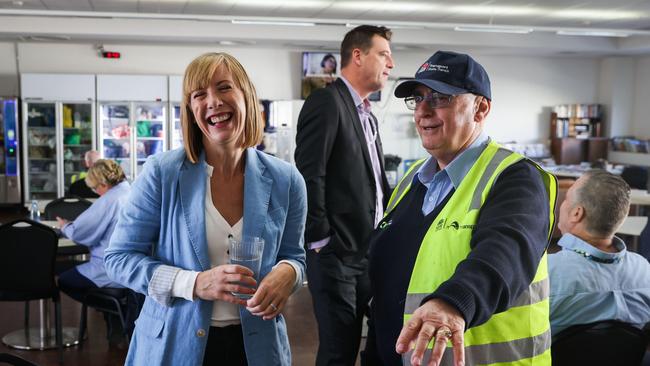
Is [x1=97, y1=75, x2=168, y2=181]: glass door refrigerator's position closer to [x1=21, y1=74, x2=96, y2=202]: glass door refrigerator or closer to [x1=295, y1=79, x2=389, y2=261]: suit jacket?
[x1=21, y1=74, x2=96, y2=202]: glass door refrigerator

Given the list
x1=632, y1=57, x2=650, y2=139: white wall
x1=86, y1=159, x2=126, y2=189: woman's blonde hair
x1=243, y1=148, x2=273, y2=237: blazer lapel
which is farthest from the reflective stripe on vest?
x1=632, y1=57, x2=650, y2=139: white wall

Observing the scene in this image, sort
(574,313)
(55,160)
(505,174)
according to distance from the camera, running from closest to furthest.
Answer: (505,174) < (574,313) < (55,160)

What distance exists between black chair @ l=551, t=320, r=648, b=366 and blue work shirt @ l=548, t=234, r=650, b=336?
131 mm

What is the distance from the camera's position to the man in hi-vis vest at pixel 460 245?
120 cm

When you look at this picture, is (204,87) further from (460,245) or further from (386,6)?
(386,6)

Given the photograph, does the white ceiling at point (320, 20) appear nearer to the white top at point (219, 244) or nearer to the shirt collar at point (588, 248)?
the shirt collar at point (588, 248)

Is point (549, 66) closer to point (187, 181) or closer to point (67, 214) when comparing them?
point (67, 214)

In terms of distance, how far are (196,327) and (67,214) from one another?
4525 millimetres

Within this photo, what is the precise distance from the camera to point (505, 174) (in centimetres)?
149

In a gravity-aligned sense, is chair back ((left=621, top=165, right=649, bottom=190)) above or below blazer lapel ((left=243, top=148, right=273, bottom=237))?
below

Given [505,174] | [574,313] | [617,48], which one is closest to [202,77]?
[505,174]

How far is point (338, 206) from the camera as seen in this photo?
310 cm

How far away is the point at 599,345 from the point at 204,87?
1538 mm

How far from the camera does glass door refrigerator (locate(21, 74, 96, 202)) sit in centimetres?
1084
